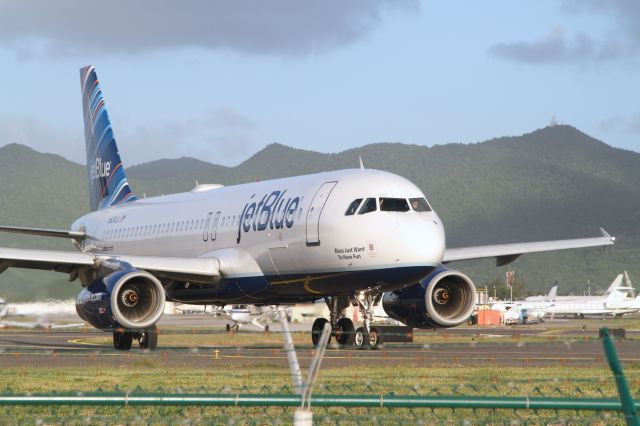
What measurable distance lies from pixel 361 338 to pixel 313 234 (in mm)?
2600

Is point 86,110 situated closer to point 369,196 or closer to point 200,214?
point 200,214

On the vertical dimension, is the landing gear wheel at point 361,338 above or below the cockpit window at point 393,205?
below

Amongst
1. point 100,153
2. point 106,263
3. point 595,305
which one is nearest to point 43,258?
point 106,263

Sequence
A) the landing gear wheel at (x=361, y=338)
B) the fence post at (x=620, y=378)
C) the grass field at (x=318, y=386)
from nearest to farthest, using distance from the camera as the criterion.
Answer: the fence post at (x=620, y=378) < the grass field at (x=318, y=386) < the landing gear wheel at (x=361, y=338)

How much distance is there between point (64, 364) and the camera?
21734 mm

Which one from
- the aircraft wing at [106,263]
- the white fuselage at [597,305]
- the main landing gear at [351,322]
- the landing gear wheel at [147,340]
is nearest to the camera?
the main landing gear at [351,322]

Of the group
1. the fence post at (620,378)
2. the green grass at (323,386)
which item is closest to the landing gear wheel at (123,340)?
the green grass at (323,386)

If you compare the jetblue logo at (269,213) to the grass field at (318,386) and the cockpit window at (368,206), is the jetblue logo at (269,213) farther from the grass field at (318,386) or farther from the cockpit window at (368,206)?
the grass field at (318,386)

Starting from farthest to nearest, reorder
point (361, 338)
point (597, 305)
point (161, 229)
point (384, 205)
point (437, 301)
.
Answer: point (597, 305), point (161, 229), point (437, 301), point (361, 338), point (384, 205)

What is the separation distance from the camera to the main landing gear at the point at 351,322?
26.8m

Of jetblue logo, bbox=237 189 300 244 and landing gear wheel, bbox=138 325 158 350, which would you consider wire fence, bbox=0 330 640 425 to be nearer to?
landing gear wheel, bbox=138 325 158 350

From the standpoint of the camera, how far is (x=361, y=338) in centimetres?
2684

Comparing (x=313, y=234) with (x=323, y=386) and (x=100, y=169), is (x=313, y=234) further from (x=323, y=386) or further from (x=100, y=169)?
(x=100, y=169)

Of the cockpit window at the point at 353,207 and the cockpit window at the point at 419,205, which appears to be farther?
the cockpit window at the point at 419,205
